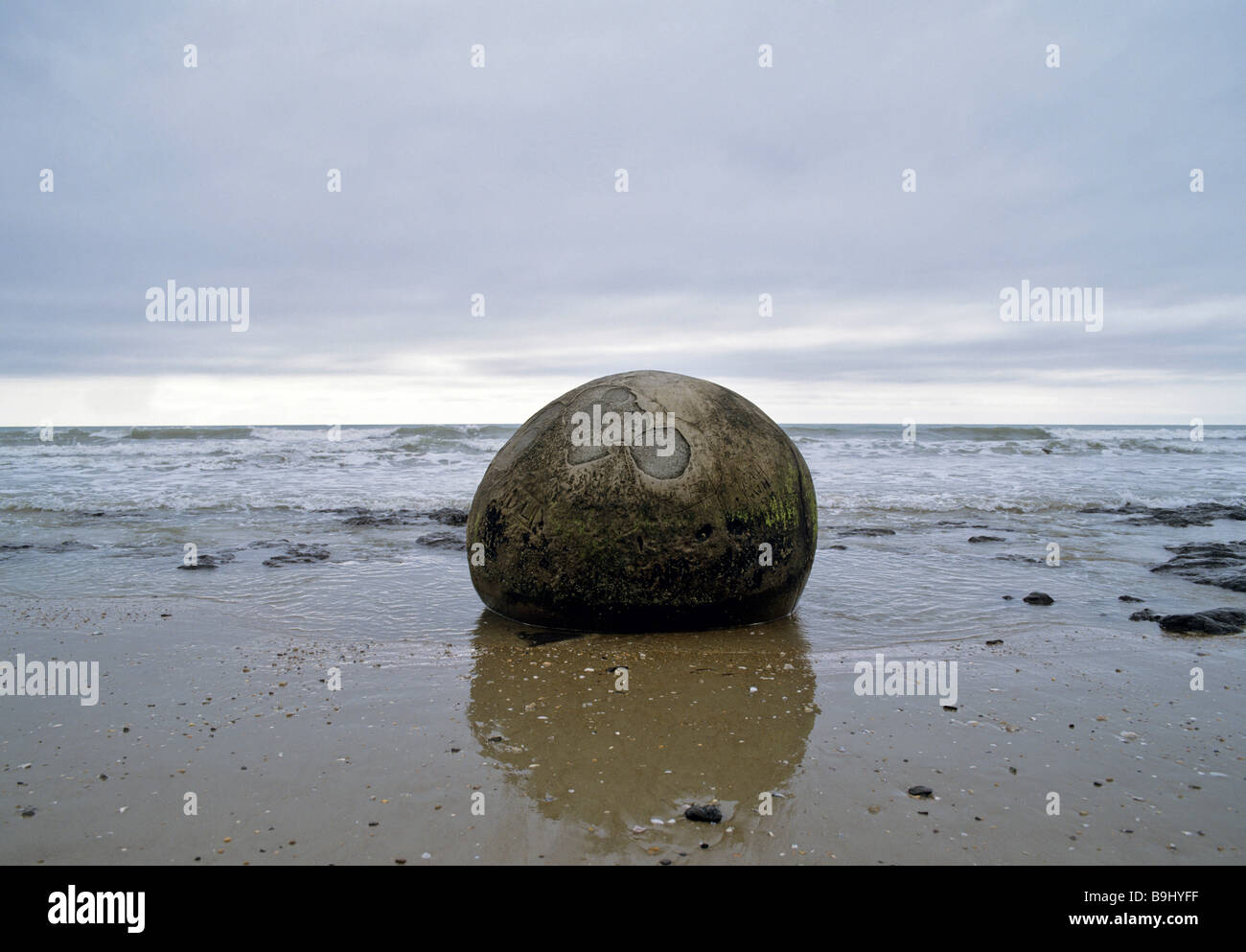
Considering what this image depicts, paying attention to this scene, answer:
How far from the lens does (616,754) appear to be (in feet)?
11.7

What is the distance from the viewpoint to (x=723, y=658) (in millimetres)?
4883

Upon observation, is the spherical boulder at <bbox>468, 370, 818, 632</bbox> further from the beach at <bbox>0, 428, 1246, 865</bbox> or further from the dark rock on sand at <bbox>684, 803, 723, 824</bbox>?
the dark rock on sand at <bbox>684, 803, 723, 824</bbox>

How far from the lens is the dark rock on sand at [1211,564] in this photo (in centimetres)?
723

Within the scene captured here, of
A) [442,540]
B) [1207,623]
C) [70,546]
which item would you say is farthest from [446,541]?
[1207,623]

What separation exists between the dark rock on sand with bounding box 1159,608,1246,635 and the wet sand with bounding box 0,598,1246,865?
24cm

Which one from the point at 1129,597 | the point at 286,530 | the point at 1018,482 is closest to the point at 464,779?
the point at 1129,597

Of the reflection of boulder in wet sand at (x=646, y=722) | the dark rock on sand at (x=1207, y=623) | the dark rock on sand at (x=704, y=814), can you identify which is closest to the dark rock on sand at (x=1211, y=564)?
the dark rock on sand at (x=1207, y=623)

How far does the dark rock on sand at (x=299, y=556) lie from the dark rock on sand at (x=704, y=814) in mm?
6014

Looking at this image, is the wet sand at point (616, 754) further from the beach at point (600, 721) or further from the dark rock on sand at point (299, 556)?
the dark rock on sand at point (299, 556)

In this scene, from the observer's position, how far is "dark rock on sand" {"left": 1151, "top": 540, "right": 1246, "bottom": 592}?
23.7ft

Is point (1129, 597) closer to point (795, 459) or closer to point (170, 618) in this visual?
point (795, 459)

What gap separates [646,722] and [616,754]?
401 mm

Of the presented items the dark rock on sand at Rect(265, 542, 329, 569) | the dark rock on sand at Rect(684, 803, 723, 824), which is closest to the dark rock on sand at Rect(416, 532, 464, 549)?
the dark rock on sand at Rect(265, 542, 329, 569)

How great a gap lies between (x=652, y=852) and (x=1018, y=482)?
16394 mm
